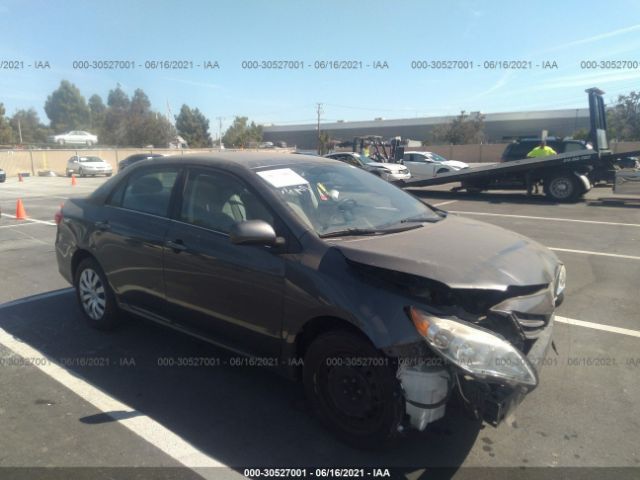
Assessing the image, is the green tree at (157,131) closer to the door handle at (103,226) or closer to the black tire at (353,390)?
the door handle at (103,226)

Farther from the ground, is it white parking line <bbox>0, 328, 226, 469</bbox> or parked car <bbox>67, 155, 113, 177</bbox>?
parked car <bbox>67, 155, 113, 177</bbox>

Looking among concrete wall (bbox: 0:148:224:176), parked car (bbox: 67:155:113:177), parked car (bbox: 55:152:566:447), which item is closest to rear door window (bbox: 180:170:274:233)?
parked car (bbox: 55:152:566:447)

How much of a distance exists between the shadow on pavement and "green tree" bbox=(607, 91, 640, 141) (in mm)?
54015

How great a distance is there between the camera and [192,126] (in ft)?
314

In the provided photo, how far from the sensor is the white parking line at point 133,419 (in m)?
2.80

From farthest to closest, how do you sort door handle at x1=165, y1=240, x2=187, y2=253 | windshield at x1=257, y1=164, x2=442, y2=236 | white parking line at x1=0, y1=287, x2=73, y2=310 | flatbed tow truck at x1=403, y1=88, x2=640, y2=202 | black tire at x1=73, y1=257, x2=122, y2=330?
flatbed tow truck at x1=403, y1=88, x2=640, y2=202 → white parking line at x1=0, y1=287, x2=73, y2=310 → black tire at x1=73, y1=257, x2=122, y2=330 → door handle at x1=165, y1=240, x2=187, y2=253 → windshield at x1=257, y1=164, x2=442, y2=236

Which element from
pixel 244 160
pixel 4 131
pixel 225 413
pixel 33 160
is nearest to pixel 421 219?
pixel 244 160

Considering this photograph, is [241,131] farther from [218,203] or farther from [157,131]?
[218,203]

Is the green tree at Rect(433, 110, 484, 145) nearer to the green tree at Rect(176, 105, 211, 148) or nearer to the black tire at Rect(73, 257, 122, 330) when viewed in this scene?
the green tree at Rect(176, 105, 211, 148)

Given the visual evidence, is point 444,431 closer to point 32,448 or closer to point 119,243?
point 32,448

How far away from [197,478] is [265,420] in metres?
0.62

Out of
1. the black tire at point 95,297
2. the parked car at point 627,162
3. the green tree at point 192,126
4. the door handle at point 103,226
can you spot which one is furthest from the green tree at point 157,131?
the door handle at point 103,226

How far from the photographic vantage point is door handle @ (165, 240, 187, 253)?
3.61 metres

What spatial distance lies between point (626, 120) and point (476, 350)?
2251 inches
